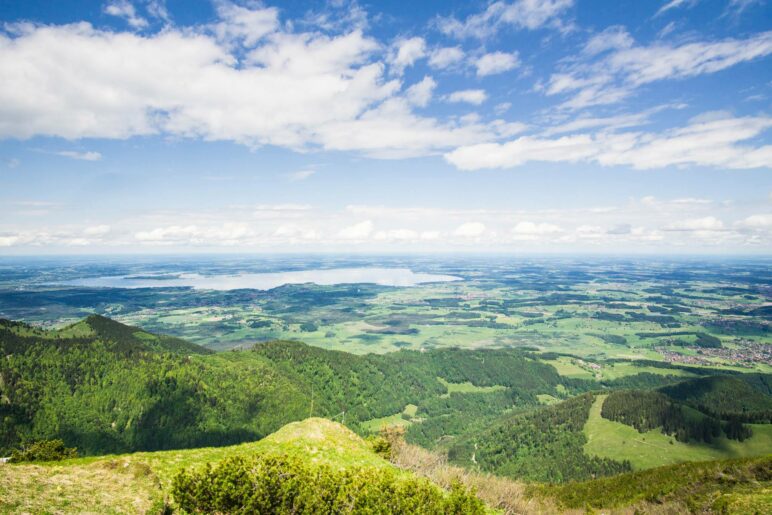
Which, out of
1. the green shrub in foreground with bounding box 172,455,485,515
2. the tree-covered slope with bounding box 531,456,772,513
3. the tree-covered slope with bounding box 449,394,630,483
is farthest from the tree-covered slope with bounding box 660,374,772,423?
the green shrub in foreground with bounding box 172,455,485,515

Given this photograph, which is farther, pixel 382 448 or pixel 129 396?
pixel 129 396

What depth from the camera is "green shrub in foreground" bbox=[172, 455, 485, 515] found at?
77.5 ft

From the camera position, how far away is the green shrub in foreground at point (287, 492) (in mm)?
23625

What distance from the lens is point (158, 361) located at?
178 meters

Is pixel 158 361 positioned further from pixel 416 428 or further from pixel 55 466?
pixel 55 466

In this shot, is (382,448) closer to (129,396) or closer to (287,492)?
(287,492)

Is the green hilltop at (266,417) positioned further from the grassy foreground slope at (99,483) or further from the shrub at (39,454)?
the grassy foreground slope at (99,483)

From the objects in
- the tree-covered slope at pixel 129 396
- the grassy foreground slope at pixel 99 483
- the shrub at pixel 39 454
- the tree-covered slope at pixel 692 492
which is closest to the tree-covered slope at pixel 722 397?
the tree-covered slope at pixel 692 492

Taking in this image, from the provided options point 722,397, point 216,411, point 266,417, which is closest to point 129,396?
point 216,411

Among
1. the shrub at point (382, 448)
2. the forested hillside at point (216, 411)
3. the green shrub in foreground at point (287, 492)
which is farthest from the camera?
the forested hillside at point (216, 411)

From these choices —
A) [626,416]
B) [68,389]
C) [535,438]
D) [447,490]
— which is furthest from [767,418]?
[68,389]

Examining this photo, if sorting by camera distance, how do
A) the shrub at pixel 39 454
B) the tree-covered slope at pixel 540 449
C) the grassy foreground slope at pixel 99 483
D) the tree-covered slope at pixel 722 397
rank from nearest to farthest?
the grassy foreground slope at pixel 99 483 < the shrub at pixel 39 454 < the tree-covered slope at pixel 540 449 < the tree-covered slope at pixel 722 397

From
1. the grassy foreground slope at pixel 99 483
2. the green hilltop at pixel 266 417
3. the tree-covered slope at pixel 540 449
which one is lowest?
the tree-covered slope at pixel 540 449

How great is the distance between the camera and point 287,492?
955 inches
